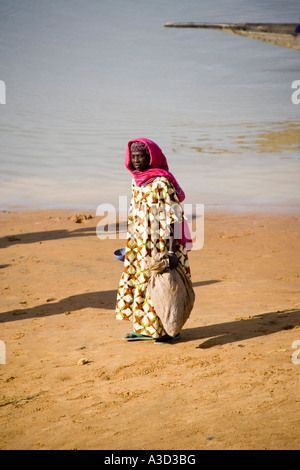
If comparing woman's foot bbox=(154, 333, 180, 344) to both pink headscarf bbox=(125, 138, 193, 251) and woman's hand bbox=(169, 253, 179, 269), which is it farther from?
pink headscarf bbox=(125, 138, 193, 251)

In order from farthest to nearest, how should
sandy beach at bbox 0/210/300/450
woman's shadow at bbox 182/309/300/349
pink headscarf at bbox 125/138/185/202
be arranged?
woman's shadow at bbox 182/309/300/349
pink headscarf at bbox 125/138/185/202
sandy beach at bbox 0/210/300/450

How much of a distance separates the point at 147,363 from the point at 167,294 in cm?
57

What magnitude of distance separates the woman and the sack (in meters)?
0.08

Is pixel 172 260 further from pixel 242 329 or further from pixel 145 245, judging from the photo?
pixel 242 329

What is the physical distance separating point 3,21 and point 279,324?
150 ft

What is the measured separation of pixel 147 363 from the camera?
4336 millimetres

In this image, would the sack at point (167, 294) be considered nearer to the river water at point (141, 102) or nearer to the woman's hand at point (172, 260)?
the woman's hand at point (172, 260)

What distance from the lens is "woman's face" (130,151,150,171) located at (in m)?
4.55

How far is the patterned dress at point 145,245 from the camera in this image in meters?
4.55

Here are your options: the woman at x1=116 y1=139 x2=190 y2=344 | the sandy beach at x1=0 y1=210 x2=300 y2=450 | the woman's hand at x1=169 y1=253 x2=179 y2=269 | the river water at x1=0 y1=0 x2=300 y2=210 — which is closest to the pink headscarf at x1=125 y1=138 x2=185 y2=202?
the woman at x1=116 y1=139 x2=190 y2=344

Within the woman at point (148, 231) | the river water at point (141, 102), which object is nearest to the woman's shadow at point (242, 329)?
the woman at point (148, 231)

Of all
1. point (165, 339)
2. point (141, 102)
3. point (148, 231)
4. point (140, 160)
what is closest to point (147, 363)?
point (165, 339)

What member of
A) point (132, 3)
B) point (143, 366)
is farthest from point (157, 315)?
point (132, 3)

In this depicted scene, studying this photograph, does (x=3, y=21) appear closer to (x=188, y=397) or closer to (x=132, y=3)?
(x=132, y=3)
